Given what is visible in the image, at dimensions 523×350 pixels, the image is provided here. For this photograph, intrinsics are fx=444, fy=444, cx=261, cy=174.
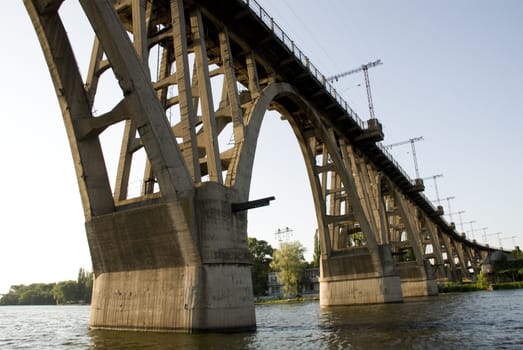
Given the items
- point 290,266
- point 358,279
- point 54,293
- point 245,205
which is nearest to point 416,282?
point 290,266

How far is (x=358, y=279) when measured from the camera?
4044 centimetres

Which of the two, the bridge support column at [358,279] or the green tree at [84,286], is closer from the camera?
the bridge support column at [358,279]

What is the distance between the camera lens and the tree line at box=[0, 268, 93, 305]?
150m

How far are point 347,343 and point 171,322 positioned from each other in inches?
262

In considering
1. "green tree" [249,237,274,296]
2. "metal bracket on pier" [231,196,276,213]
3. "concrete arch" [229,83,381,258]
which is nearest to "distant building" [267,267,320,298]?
"green tree" [249,237,274,296]

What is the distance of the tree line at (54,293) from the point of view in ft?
493

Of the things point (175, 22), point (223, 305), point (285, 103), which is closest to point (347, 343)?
point (223, 305)

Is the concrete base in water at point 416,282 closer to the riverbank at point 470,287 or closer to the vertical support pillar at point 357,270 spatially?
the riverbank at point 470,287

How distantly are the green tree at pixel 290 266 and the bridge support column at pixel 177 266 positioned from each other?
168 ft

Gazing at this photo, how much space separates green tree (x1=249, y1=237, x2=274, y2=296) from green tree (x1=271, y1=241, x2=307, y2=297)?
9.19 meters

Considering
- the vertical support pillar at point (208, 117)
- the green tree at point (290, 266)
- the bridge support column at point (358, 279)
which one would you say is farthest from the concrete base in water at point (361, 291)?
the green tree at point (290, 266)

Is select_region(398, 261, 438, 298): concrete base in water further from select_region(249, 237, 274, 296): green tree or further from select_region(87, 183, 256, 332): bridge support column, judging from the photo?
select_region(87, 183, 256, 332): bridge support column

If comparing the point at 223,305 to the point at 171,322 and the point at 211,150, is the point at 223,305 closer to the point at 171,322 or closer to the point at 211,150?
the point at 171,322

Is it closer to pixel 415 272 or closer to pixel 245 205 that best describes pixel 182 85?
pixel 245 205
